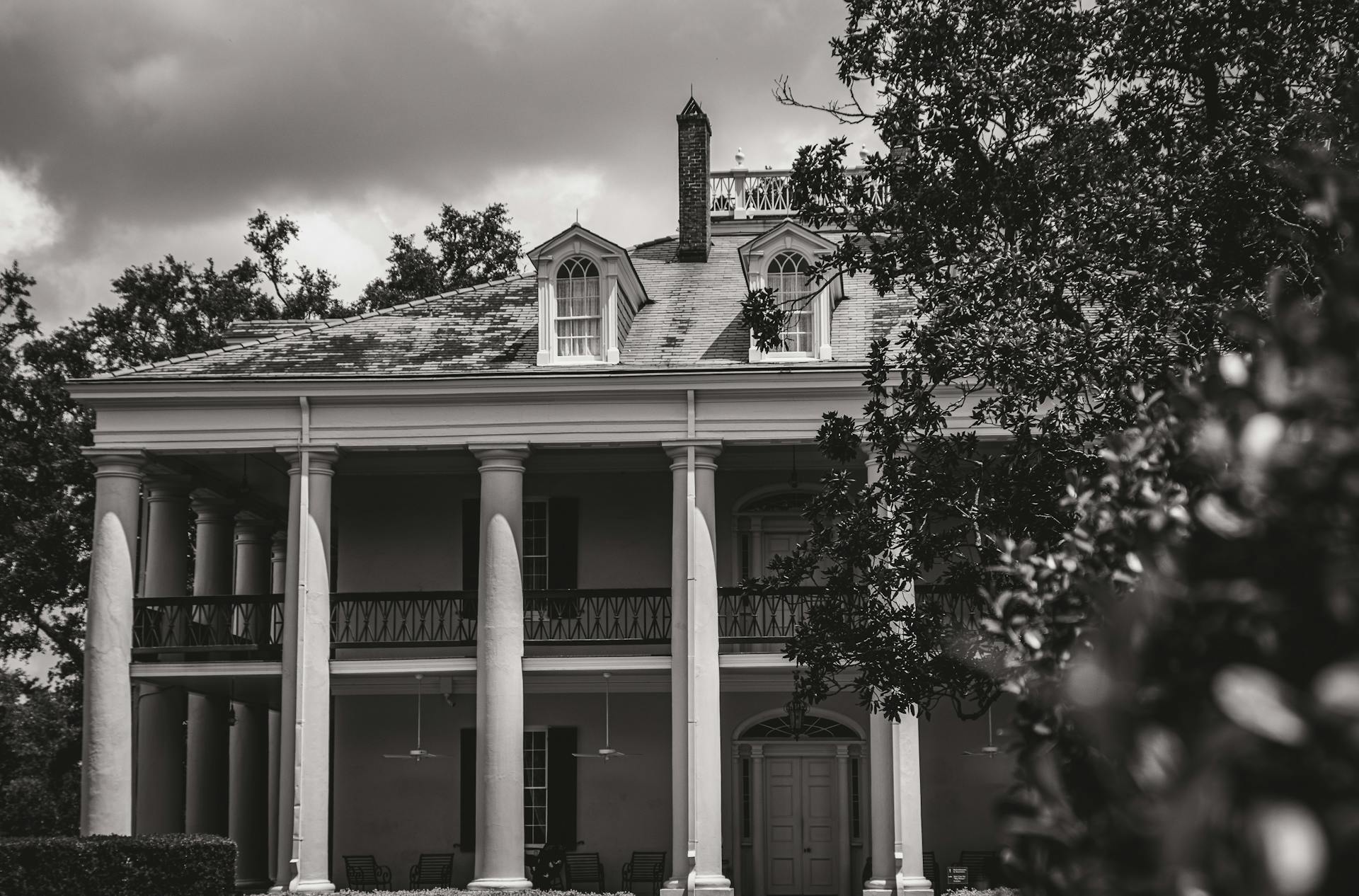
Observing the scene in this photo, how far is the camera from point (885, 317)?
78.9 ft

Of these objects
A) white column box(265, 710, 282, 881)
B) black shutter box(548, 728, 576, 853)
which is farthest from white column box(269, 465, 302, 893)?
white column box(265, 710, 282, 881)

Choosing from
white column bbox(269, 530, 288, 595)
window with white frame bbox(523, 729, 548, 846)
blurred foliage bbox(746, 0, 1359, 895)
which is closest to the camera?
blurred foliage bbox(746, 0, 1359, 895)

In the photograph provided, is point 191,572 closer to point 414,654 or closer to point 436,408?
point 414,654

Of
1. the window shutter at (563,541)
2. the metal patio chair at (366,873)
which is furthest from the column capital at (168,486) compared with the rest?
the metal patio chair at (366,873)

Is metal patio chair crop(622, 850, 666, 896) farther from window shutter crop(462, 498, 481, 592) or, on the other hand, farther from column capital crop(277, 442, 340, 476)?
column capital crop(277, 442, 340, 476)

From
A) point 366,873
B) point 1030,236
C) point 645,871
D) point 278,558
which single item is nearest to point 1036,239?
point 1030,236

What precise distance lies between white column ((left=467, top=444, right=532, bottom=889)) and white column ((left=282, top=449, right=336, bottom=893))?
2.26 m

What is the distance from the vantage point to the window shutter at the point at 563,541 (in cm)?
2488

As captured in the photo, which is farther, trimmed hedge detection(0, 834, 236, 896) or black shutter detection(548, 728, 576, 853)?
black shutter detection(548, 728, 576, 853)

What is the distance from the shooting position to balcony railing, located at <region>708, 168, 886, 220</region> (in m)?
31.0

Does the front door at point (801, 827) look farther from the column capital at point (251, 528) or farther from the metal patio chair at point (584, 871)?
the column capital at point (251, 528)

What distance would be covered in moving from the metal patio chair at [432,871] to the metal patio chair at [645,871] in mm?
2890

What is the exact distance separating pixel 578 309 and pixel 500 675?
588 cm

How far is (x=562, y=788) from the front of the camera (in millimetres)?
24688
